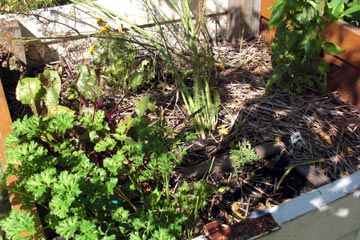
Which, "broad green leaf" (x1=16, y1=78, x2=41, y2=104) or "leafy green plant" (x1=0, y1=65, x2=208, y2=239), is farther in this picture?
"broad green leaf" (x1=16, y1=78, x2=41, y2=104)

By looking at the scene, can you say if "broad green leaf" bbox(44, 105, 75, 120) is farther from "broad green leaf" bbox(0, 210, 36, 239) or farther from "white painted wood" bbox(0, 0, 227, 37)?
"broad green leaf" bbox(0, 210, 36, 239)

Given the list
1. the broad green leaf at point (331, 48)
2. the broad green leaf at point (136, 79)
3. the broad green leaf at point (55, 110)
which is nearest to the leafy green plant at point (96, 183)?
the broad green leaf at point (55, 110)

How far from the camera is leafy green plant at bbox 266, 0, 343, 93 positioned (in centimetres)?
242

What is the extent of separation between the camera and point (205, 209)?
2049mm

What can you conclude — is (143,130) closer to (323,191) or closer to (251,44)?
(323,191)

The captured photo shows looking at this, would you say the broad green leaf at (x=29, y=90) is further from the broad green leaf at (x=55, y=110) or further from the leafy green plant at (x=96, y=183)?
the leafy green plant at (x=96, y=183)

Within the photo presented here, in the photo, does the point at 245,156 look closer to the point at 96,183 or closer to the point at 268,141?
the point at 268,141

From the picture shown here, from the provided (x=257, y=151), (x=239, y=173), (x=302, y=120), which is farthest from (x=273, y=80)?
(x=239, y=173)

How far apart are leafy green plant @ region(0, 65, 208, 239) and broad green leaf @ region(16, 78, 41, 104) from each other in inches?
13.6

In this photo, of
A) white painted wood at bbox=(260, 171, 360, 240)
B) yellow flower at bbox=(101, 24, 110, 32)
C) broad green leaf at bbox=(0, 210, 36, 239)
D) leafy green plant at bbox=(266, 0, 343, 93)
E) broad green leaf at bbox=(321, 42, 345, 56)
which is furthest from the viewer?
yellow flower at bbox=(101, 24, 110, 32)

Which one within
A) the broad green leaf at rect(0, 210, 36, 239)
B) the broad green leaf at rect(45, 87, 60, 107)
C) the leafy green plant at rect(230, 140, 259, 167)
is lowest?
the leafy green plant at rect(230, 140, 259, 167)

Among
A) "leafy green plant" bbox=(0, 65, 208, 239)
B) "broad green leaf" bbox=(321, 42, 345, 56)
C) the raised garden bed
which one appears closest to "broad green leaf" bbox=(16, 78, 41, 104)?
"leafy green plant" bbox=(0, 65, 208, 239)

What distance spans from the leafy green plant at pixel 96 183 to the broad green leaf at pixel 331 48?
3.98 ft

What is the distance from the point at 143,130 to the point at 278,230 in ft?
2.31
